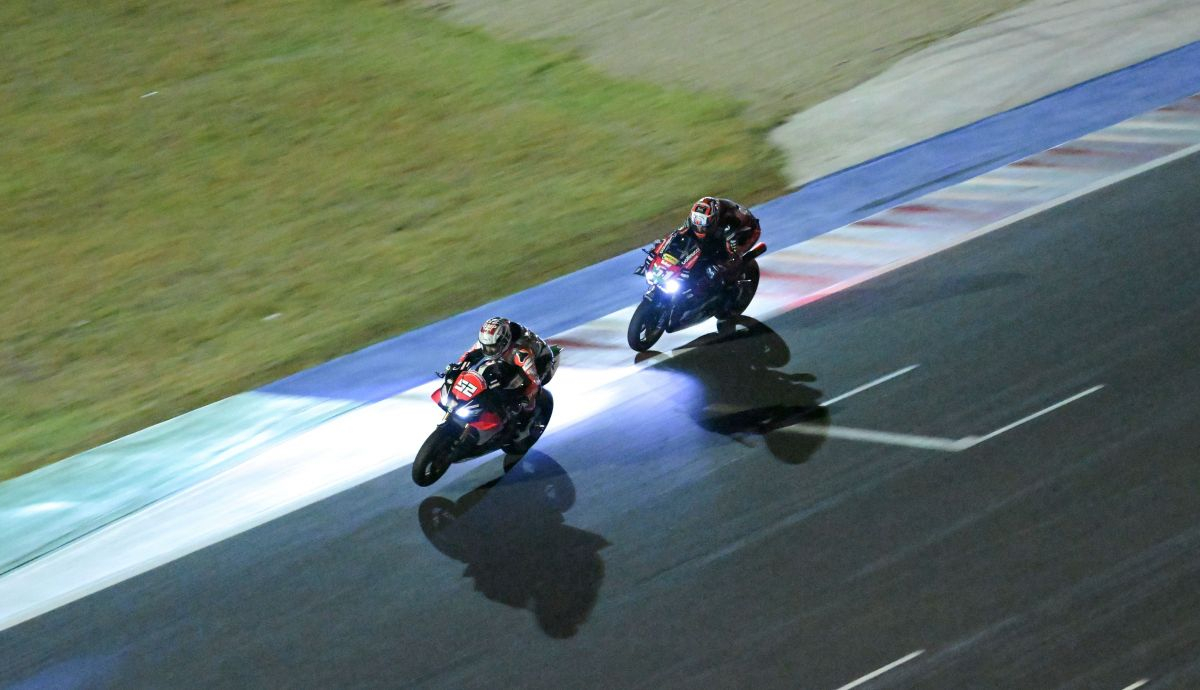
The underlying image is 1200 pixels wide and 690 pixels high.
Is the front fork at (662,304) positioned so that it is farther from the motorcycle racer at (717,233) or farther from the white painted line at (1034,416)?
the white painted line at (1034,416)

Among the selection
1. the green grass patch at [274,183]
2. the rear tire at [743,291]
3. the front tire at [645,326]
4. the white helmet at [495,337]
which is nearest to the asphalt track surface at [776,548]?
the front tire at [645,326]

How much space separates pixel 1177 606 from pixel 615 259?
8221mm

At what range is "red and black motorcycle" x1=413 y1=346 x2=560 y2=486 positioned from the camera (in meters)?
10.4

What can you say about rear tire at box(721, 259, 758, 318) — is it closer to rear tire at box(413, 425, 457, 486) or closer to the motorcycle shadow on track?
the motorcycle shadow on track

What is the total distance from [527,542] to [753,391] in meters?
2.93

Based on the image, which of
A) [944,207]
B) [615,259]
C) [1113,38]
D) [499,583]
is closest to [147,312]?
[615,259]

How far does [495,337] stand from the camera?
34.5ft

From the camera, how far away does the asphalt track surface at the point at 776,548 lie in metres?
8.30

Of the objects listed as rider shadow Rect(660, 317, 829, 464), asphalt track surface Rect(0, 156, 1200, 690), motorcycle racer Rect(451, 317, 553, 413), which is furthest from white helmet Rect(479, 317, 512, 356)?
rider shadow Rect(660, 317, 829, 464)

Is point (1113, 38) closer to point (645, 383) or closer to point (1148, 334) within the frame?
point (1148, 334)

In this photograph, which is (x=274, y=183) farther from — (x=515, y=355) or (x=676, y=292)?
(x=515, y=355)

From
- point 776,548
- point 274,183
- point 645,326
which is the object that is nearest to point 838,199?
point 645,326

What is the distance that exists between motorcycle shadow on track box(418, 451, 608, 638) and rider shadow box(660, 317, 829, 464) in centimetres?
166

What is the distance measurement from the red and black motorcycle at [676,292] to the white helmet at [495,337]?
7.24 ft
